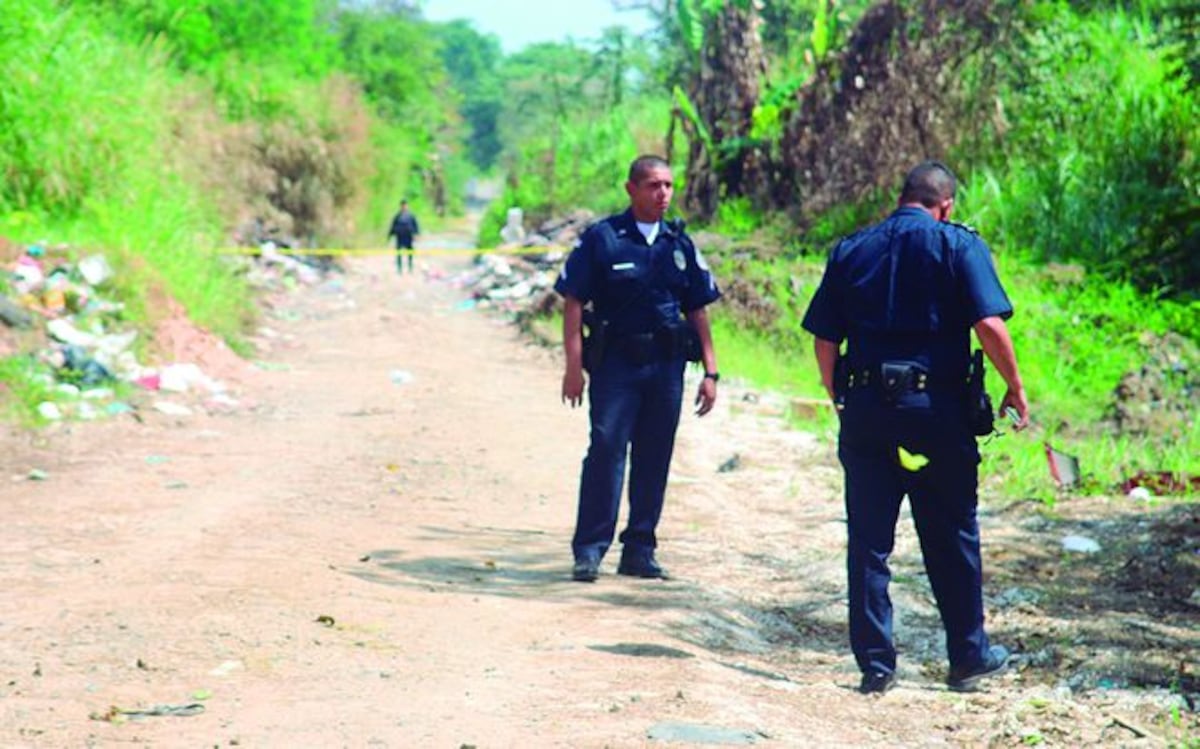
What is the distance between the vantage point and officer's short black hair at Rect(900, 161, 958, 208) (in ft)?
19.3

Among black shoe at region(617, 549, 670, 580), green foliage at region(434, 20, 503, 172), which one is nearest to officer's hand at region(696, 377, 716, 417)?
black shoe at region(617, 549, 670, 580)

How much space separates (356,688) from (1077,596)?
11.6 ft

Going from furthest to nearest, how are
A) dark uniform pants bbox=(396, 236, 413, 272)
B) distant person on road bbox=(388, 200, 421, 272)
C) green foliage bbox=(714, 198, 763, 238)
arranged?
dark uniform pants bbox=(396, 236, 413, 272), distant person on road bbox=(388, 200, 421, 272), green foliage bbox=(714, 198, 763, 238)

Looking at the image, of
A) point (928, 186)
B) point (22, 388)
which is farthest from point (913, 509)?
point (22, 388)

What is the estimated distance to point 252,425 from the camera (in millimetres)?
13383

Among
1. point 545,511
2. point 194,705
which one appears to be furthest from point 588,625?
point 545,511

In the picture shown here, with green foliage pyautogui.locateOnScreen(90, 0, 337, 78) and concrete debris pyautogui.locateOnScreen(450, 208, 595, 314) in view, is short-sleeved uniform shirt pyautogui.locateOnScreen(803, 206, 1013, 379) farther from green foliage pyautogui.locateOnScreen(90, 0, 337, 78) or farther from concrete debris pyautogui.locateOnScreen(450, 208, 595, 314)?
green foliage pyautogui.locateOnScreen(90, 0, 337, 78)

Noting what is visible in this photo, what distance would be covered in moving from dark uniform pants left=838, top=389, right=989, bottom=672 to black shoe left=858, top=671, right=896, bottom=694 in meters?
0.02

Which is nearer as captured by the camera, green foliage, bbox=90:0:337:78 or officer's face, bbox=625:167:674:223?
officer's face, bbox=625:167:674:223

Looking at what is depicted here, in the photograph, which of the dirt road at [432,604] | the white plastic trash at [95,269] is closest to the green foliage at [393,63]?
the white plastic trash at [95,269]

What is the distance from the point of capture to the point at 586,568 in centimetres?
770

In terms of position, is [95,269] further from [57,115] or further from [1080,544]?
[1080,544]

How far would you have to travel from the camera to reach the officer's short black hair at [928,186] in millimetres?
5875

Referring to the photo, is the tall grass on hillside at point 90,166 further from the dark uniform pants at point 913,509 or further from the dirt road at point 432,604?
the dark uniform pants at point 913,509
